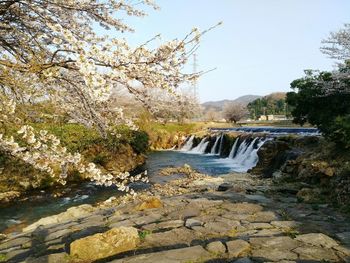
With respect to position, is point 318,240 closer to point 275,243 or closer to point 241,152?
point 275,243

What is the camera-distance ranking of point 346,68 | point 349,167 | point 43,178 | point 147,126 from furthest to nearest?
point 147,126 < point 43,178 < point 346,68 < point 349,167

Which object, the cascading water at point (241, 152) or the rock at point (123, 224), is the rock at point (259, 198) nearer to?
the rock at point (123, 224)

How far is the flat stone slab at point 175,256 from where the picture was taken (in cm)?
473


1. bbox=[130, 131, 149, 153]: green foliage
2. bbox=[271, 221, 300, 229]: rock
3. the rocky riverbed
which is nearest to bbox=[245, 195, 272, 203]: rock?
the rocky riverbed

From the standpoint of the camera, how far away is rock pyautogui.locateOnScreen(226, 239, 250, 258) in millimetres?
4827

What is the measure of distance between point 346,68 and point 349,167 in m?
5.92

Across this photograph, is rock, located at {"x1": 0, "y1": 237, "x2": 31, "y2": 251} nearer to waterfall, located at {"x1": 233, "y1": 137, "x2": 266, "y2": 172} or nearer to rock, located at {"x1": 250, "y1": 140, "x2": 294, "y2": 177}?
rock, located at {"x1": 250, "y1": 140, "x2": 294, "y2": 177}

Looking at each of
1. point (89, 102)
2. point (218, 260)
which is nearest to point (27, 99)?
point (89, 102)

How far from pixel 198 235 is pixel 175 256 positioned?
40.3 inches

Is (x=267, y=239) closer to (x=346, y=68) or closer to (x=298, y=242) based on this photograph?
(x=298, y=242)

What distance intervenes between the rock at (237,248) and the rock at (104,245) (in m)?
1.48

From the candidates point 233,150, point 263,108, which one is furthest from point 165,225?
point 263,108

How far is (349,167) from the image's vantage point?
930 centimetres

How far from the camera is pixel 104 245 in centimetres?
538
